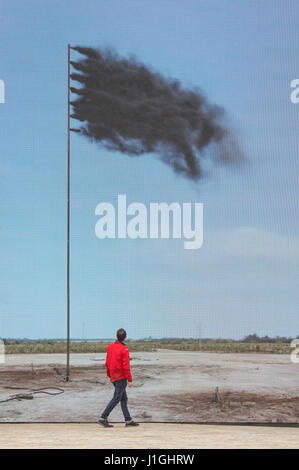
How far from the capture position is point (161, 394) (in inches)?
571

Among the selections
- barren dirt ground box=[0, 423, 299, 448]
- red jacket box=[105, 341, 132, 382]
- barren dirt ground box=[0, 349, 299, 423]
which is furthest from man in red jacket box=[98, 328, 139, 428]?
barren dirt ground box=[0, 349, 299, 423]

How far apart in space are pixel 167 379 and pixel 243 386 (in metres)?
2.09

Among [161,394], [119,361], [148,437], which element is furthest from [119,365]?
[161,394]

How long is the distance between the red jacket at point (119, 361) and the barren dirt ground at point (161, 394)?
242 cm

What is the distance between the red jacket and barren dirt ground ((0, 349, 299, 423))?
95.1 inches

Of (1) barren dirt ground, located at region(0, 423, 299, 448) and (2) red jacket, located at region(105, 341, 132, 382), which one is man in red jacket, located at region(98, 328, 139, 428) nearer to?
(2) red jacket, located at region(105, 341, 132, 382)

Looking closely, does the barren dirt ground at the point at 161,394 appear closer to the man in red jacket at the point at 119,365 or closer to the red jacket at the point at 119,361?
the man in red jacket at the point at 119,365

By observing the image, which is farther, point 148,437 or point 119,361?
point 119,361

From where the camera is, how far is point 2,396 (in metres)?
13.7

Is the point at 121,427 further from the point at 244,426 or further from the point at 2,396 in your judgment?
the point at 2,396

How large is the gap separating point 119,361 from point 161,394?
5.49 meters

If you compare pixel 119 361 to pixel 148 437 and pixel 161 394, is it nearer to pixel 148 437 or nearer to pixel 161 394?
pixel 148 437

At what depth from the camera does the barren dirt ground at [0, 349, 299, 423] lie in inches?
485
